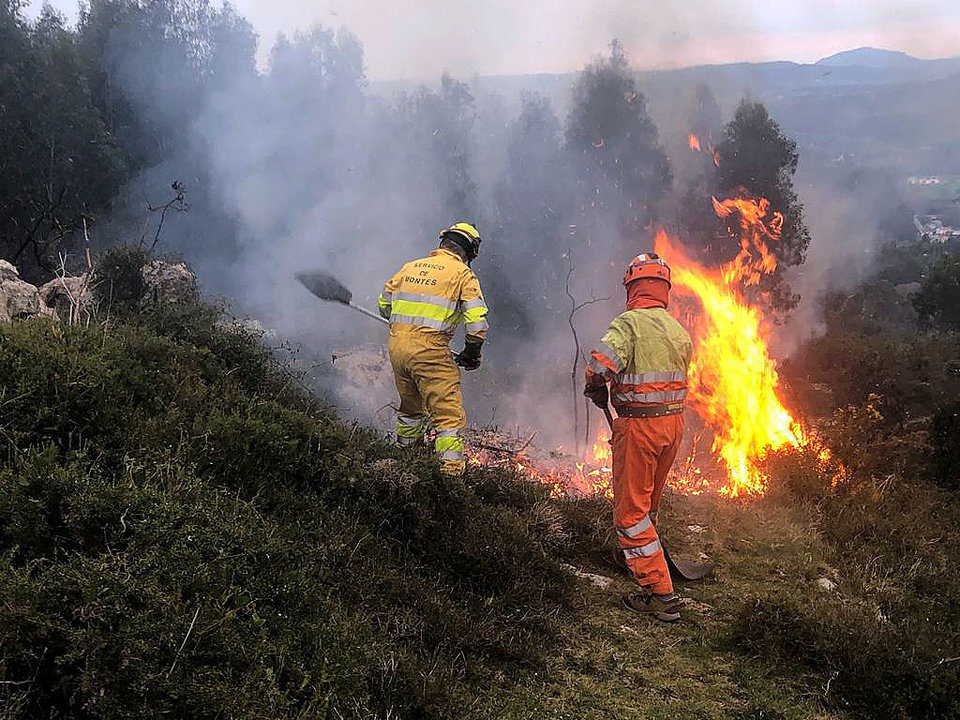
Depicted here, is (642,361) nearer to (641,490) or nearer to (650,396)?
(650,396)

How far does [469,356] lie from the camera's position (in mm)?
5543

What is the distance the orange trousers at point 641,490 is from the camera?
4.29 m

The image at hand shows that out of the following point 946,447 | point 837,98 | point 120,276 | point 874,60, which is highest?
point 874,60

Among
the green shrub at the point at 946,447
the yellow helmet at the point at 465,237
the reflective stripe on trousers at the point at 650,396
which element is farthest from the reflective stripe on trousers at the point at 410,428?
the green shrub at the point at 946,447

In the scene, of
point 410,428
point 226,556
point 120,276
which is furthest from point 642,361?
point 120,276

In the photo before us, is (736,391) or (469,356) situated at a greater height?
(736,391)

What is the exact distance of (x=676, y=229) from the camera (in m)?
25.2

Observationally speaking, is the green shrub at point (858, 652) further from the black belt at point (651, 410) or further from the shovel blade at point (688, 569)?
the black belt at point (651, 410)

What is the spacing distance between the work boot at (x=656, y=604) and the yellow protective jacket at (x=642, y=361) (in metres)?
1.20

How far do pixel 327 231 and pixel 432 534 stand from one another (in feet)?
49.3

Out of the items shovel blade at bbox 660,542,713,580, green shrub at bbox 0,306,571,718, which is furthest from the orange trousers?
green shrub at bbox 0,306,571,718

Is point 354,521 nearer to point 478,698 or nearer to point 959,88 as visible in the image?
point 478,698

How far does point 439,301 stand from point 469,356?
1.75 ft

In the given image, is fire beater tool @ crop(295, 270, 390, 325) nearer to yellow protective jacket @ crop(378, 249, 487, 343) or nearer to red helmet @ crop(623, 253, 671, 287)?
yellow protective jacket @ crop(378, 249, 487, 343)
